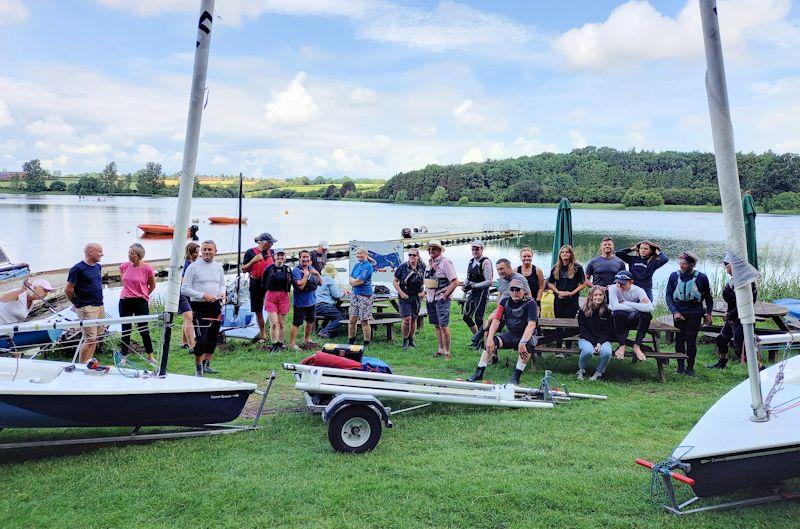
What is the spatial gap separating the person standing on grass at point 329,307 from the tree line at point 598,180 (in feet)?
200

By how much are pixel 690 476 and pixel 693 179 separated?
98.6m

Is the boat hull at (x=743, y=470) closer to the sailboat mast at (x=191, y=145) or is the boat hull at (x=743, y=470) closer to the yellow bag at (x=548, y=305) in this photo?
the sailboat mast at (x=191, y=145)

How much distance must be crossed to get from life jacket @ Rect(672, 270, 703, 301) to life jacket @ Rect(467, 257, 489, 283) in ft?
9.88

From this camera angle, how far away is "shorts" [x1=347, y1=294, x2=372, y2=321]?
9852 millimetres

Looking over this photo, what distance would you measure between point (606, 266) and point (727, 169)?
500cm

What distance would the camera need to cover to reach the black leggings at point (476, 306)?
32.9ft

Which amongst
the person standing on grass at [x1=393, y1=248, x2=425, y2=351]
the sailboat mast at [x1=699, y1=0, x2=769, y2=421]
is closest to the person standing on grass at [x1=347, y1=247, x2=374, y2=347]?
the person standing on grass at [x1=393, y1=248, x2=425, y2=351]

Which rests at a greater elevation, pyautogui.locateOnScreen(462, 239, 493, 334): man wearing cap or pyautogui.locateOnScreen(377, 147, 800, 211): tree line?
pyautogui.locateOnScreen(377, 147, 800, 211): tree line

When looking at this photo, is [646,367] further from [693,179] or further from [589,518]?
[693,179]

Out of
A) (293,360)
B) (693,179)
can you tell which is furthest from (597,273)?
(693,179)

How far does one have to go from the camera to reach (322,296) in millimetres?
11148

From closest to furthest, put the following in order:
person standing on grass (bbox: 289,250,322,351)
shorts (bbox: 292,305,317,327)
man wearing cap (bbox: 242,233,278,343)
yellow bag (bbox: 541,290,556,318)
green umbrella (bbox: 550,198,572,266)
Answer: yellow bag (bbox: 541,290,556,318), person standing on grass (bbox: 289,250,322,351), shorts (bbox: 292,305,317,327), man wearing cap (bbox: 242,233,278,343), green umbrella (bbox: 550,198,572,266)

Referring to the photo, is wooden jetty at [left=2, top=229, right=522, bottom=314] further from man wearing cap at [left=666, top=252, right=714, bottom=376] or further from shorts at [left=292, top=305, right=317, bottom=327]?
man wearing cap at [left=666, top=252, right=714, bottom=376]

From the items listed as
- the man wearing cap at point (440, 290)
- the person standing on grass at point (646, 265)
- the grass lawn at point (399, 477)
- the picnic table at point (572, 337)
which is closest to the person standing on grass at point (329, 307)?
the man wearing cap at point (440, 290)
